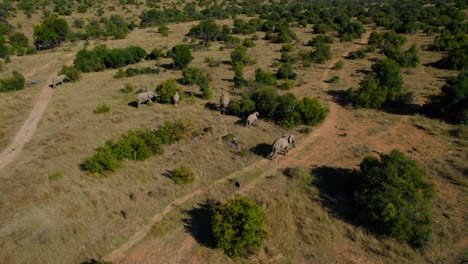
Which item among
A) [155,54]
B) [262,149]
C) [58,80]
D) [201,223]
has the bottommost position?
[201,223]

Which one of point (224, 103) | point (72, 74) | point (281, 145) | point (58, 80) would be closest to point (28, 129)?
point (58, 80)

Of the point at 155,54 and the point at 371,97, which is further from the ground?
the point at 371,97

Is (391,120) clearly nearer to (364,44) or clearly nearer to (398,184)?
(398,184)

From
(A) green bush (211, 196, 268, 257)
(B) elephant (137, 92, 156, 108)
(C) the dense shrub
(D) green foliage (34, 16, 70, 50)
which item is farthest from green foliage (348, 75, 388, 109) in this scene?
(D) green foliage (34, 16, 70, 50)

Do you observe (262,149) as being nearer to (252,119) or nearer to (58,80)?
(252,119)

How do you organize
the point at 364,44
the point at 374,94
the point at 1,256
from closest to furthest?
the point at 1,256 → the point at 374,94 → the point at 364,44

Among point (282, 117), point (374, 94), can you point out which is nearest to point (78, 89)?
point (282, 117)

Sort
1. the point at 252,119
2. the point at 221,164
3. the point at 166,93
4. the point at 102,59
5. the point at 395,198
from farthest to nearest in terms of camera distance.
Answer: the point at 102,59, the point at 166,93, the point at 252,119, the point at 221,164, the point at 395,198
